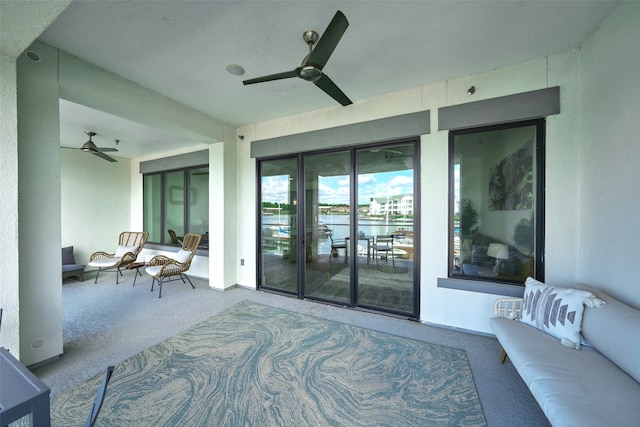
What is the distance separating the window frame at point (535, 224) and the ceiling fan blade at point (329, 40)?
181 cm

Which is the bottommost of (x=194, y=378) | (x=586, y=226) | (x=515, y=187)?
(x=194, y=378)

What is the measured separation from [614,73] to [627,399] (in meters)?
2.26

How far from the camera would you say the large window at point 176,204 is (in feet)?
16.8

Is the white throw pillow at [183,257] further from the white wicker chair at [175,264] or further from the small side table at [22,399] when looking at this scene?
the small side table at [22,399]

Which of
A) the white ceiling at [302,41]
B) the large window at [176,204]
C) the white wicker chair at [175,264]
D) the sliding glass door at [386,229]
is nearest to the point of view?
the white ceiling at [302,41]

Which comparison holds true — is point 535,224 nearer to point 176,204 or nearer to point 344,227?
point 344,227

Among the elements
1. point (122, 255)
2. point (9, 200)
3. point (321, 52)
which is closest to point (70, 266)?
point (122, 255)

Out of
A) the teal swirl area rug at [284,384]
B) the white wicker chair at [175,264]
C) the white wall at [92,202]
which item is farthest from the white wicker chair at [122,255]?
the teal swirl area rug at [284,384]

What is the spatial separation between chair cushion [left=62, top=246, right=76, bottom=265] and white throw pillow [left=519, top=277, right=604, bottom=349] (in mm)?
7224

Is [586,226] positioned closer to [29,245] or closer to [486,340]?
[486,340]

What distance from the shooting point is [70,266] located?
4.46 m

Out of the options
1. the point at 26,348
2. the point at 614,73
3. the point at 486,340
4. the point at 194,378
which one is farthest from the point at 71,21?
the point at 486,340

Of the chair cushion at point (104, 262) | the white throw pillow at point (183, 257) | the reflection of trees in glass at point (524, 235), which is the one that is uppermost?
the reflection of trees in glass at point (524, 235)

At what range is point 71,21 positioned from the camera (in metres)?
1.88
